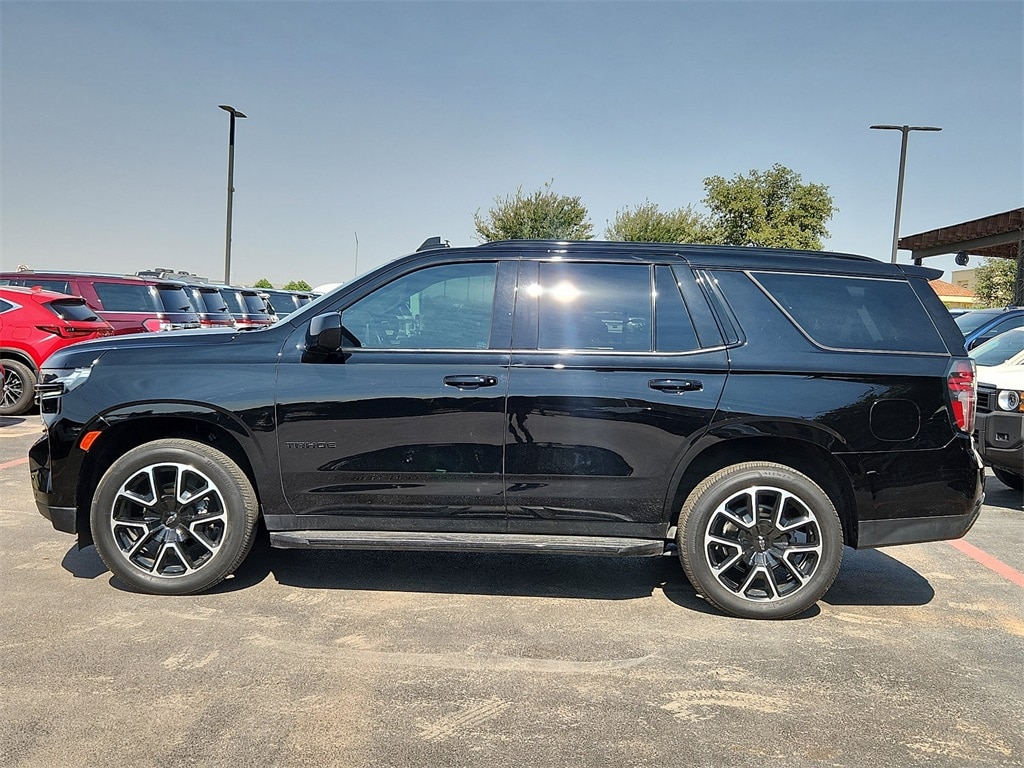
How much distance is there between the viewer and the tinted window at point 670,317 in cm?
415

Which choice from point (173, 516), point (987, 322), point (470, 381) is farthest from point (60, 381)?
point (987, 322)

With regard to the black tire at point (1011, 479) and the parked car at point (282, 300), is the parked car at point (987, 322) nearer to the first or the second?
the black tire at point (1011, 479)

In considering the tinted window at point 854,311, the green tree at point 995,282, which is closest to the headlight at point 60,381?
the tinted window at point 854,311

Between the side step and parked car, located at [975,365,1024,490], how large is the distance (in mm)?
3652

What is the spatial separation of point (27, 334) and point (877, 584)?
1058 cm

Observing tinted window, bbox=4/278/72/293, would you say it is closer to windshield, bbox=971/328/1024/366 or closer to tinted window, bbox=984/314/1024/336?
windshield, bbox=971/328/1024/366

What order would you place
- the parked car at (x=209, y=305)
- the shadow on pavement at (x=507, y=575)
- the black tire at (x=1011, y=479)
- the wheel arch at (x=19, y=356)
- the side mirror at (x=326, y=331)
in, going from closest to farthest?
the side mirror at (x=326, y=331), the shadow on pavement at (x=507, y=575), the black tire at (x=1011, y=479), the wheel arch at (x=19, y=356), the parked car at (x=209, y=305)

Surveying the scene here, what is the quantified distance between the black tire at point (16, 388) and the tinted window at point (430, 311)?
8.55m

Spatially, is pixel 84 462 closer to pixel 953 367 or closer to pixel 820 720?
pixel 820 720

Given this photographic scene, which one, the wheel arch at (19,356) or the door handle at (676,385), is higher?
the door handle at (676,385)

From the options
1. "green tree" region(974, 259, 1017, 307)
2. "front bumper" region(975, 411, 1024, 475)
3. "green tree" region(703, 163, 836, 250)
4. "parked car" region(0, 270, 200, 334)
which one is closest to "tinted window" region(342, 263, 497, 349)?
"front bumper" region(975, 411, 1024, 475)

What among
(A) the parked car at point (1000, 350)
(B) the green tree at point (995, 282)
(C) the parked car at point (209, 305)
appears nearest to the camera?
(A) the parked car at point (1000, 350)

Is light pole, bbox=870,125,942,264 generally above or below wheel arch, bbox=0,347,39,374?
above

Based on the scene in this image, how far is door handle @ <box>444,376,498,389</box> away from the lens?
13.4 feet
